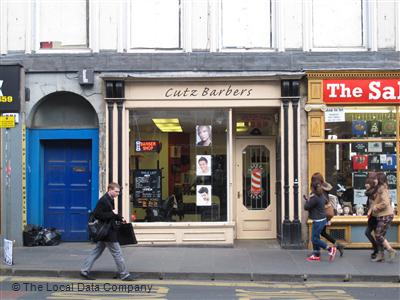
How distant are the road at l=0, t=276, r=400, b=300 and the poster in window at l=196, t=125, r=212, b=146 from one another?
13.5 feet

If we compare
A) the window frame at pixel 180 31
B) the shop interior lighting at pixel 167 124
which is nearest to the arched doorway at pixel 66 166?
the shop interior lighting at pixel 167 124

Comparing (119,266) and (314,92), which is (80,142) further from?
(314,92)

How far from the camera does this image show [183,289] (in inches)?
350

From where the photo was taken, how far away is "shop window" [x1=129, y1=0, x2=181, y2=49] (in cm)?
1301

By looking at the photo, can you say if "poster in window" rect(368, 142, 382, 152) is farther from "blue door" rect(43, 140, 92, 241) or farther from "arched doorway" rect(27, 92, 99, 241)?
"blue door" rect(43, 140, 92, 241)

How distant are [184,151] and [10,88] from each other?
409cm

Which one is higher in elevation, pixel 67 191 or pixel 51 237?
pixel 67 191

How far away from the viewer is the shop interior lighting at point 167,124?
1288 centimetres

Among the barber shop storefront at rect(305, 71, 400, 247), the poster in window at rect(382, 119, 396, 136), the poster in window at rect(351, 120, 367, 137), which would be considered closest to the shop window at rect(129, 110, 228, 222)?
the barber shop storefront at rect(305, 71, 400, 247)

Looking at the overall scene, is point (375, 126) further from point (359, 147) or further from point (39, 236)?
point (39, 236)

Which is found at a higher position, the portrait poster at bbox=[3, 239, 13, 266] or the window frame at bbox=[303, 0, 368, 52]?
the window frame at bbox=[303, 0, 368, 52]

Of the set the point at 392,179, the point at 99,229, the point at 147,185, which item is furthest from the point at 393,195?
the point at 99,229

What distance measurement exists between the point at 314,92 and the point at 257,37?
1886 millimetres

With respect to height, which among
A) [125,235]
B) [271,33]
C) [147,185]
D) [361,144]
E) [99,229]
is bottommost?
[125,235]
